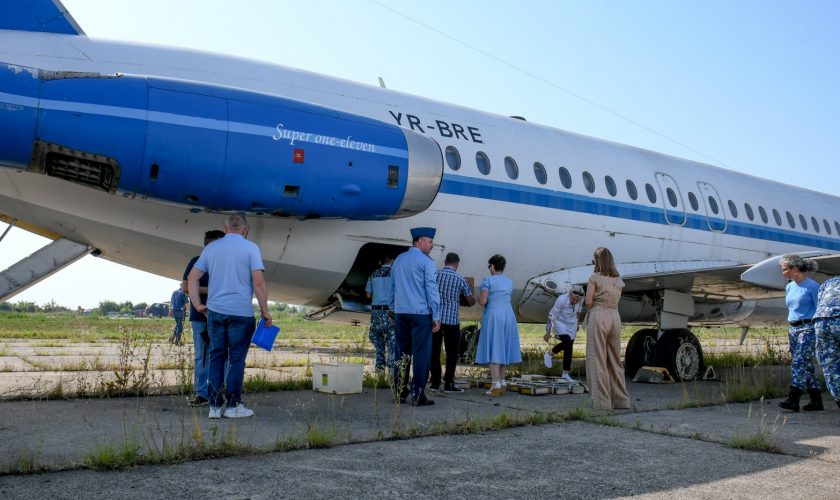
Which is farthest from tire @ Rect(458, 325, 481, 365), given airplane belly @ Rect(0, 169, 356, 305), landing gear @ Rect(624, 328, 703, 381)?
airplane belly @ Rect(0, 169, 356, 305)

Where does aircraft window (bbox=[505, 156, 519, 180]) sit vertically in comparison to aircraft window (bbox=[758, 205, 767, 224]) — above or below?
below

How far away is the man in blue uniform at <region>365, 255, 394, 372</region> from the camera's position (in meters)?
9.16

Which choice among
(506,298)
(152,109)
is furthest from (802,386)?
(152,109)

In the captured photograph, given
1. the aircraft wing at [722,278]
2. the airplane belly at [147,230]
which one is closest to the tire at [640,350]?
the aircraft wing at [722,278]

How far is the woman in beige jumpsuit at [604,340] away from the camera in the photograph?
7609 millimetres

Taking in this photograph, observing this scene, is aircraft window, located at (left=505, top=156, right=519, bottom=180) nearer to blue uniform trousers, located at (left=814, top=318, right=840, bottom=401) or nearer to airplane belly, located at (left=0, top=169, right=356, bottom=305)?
airplane belly, located at (left=0, top=169, right=356, bottom=305)

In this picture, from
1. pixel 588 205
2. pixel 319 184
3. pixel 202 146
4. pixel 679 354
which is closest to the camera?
pixel 202 146

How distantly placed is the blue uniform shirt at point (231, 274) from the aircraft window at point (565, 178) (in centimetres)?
604

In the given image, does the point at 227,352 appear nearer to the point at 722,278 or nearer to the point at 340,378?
the point at 340,378

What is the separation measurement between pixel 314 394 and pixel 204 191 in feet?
8.72

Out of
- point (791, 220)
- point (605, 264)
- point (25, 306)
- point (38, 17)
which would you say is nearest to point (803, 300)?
point (605, 264)

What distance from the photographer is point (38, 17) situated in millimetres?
7660

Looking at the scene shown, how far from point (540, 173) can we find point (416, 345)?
4.31 m

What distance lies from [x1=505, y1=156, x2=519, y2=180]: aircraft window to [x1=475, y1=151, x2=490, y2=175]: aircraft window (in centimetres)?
38
